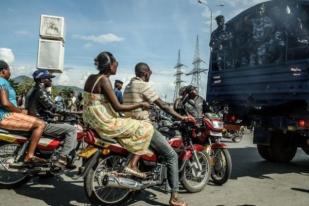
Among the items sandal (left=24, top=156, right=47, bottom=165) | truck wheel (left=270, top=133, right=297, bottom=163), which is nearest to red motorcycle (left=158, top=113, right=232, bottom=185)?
sandal (left=24, top=156, right=47, bottom=165)

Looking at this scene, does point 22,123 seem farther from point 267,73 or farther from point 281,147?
A: point 281,147

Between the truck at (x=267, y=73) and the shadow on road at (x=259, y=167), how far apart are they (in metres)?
0.31

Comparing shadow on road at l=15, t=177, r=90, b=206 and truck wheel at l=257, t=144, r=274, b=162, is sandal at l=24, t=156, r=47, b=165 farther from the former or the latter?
truck wheel at l=257, t=144, r=274, b=162

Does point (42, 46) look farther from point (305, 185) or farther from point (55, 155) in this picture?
point (305, 185)

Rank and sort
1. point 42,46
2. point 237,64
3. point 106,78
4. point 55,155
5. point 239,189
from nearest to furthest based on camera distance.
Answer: point 106,78 < point 55,155 < point 239,189 < point 237,64 < point 42,46

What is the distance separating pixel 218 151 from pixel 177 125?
99 cm

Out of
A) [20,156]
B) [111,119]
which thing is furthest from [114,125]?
[20,156]

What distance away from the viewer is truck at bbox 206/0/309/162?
7125 mm

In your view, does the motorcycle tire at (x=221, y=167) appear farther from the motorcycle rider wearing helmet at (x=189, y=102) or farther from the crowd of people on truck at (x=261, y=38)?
the crowd of people on truck at (x=261, y=38)

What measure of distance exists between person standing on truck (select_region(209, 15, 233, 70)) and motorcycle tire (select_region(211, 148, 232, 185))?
101 inches

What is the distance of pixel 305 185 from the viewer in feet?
23.1

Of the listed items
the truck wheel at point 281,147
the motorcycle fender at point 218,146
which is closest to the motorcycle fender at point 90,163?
the motorcycle fender at point 218,146

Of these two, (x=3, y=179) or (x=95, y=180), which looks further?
(x=3, y=179)

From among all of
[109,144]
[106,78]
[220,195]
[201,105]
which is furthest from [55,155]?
[201,105]
